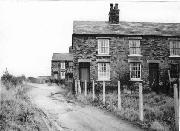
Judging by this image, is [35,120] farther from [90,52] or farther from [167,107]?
[90,52]

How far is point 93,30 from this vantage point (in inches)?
793

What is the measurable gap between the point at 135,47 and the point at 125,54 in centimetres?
106

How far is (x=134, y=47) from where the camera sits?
795 inches

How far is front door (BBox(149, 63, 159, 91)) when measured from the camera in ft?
65.4

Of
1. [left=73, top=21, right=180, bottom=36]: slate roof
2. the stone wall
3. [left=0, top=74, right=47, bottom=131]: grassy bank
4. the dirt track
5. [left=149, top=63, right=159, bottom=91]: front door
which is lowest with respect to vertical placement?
the dirt track

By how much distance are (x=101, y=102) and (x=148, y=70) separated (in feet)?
29.3

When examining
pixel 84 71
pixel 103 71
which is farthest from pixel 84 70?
pixel 103 71

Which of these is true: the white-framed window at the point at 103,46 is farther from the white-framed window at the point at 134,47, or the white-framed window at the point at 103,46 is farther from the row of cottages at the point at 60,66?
the row of cottages at the point at 60,66

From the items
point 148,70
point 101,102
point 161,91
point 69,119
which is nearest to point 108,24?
point 148,70

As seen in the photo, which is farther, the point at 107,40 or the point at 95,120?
the point at 107,40

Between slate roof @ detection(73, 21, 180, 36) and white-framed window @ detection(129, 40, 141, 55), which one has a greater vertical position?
slate roof @ detection(73, 21, 180, 36)

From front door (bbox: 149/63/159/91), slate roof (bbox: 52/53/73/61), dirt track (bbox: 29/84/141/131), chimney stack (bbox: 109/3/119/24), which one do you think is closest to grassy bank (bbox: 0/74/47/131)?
dirt track (bbox: 29/84/141/131)

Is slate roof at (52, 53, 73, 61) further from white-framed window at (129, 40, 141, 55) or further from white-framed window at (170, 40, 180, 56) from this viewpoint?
white-framed window at (170, 40, 180, 56)

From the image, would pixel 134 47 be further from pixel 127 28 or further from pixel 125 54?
pixel 127 28
